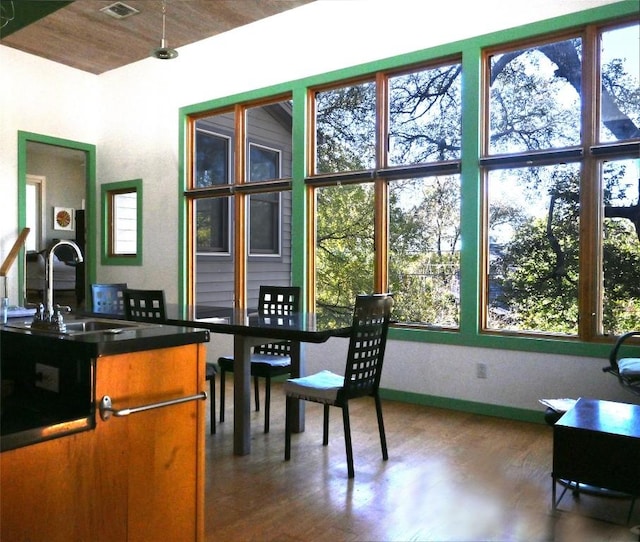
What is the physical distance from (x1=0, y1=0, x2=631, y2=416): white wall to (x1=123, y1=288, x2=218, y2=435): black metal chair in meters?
1.52

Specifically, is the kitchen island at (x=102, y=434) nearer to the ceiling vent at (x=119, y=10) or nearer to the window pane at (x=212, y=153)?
the ceiling vent at (x=119, y=10)

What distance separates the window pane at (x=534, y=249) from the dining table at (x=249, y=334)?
1.44 meters

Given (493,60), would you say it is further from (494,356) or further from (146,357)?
(146,357)

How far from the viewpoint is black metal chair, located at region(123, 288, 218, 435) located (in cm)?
365

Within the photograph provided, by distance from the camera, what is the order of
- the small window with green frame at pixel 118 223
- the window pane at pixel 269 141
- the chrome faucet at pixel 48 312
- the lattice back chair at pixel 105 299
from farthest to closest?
the small window with green frame at pixel 118 223, the window pane at pixel 269 141, the lattice back chair at pixel 105 299, the chrome faucet at pixel 48 312

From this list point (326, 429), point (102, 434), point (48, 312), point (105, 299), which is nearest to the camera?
point (102, 434)

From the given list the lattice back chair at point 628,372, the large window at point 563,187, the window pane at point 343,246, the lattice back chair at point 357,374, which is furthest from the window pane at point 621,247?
the window pane at point 343,246

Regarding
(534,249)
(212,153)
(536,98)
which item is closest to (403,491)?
(534,249)

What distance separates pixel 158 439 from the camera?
1.45 meters

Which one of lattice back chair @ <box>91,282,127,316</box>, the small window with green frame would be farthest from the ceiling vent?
lattice back chair @ <box>91,282,127,316</box>

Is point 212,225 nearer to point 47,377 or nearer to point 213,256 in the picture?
point 213,256

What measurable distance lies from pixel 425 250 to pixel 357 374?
182cm

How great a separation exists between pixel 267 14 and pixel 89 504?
491 cm

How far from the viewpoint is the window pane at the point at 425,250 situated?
4379 millimetres
